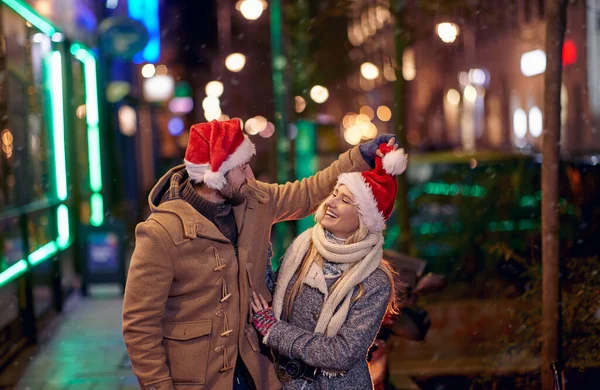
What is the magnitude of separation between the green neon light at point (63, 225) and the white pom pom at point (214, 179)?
754 centimetres

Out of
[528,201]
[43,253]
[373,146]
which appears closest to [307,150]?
[528,201]

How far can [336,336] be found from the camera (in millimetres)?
3068

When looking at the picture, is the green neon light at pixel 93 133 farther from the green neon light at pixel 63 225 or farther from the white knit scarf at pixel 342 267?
the white knit scarf at pixel 342 267

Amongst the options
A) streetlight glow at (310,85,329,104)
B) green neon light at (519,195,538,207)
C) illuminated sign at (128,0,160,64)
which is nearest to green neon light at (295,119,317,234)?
illuminated sign at (128,0,160,64)

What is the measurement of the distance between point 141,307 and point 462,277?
7513 millimetres

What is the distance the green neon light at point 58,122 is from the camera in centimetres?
1009

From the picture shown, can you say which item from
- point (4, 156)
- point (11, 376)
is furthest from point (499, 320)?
point (4, 156)

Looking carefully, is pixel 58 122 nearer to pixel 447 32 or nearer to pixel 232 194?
pixel 447 32

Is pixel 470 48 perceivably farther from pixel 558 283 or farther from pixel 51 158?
pixel 558 283

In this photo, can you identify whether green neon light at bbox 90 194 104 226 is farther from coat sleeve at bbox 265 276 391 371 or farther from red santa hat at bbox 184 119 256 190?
coat sleeve at bbox 265 276 391 371

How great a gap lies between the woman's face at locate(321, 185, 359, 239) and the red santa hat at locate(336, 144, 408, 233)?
3cm

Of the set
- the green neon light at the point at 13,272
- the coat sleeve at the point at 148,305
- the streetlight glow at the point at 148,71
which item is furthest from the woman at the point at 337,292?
the streetlight glow at the point at 148,71

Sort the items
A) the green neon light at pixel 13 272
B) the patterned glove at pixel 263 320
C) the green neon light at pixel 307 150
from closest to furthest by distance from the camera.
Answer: the patterned glove at pixel 263 320
the green neon light at pixel 13 272
the green neon light at pixel 307 150

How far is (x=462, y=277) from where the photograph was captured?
981cm
